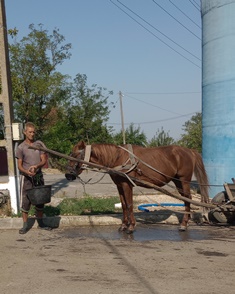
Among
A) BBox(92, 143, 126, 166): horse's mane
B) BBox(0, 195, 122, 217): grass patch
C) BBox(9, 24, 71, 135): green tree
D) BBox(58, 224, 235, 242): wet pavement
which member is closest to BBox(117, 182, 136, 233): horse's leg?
BBox(58, 224, 235, 242): wet pavement

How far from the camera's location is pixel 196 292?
13.1 feet

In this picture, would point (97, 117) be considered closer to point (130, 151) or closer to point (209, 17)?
point (209, 17)

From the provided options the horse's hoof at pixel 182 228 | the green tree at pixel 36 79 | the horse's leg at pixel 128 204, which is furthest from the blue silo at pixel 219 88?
the green tree at pixel 36 79

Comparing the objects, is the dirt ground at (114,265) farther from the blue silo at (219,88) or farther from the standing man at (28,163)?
the blue silo at (219,88)

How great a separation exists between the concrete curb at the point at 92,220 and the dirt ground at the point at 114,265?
0.77m

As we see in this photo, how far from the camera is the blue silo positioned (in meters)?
11.4

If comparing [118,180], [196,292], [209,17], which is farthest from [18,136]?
[209,17]

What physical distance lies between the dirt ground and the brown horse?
0.89 metres

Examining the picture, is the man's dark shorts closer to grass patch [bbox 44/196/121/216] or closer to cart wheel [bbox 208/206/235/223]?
grass patch [bbox 44/196/121/216]

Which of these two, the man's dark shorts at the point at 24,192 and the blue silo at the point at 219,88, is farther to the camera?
the blue silo at the point at 219,88

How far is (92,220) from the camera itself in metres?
7.96

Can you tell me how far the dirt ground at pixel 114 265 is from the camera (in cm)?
415

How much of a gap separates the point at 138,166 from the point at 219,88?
586cm

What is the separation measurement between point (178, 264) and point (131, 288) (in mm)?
1092
